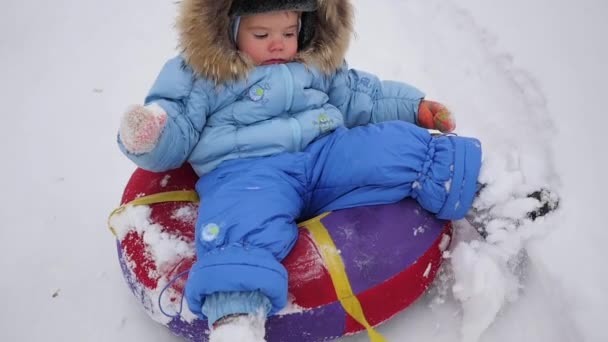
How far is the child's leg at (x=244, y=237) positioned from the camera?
120 centimetres

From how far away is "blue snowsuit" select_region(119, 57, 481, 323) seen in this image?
1.33 meters

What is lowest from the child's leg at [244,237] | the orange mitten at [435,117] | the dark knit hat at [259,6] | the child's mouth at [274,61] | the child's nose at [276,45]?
the child's leg at [244,237]

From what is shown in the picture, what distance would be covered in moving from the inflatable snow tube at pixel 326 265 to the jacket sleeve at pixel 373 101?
0.46 m

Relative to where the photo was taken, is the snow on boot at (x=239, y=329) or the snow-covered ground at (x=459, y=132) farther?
the snow-covered ground at (x=459, y=132)

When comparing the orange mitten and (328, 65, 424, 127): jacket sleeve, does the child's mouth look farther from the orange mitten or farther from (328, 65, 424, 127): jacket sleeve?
the orange mitten

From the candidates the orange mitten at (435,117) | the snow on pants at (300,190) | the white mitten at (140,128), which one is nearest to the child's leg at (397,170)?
the snow on pants at (300,190)

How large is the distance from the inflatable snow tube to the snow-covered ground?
152mm

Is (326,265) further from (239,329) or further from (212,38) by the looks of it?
(212,38)

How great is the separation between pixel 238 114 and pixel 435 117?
711 mm

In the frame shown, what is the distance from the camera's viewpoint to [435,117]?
1.78m

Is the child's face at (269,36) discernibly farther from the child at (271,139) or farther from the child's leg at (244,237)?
the child's leg at (244,237)

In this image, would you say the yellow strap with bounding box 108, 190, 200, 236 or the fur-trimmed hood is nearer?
the fur-trimmed hood

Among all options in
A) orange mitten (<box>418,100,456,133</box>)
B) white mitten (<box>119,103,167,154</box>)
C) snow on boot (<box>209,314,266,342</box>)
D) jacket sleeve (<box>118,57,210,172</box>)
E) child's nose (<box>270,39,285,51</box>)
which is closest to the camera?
snow on boot (<box>209,314,266,342</box>)

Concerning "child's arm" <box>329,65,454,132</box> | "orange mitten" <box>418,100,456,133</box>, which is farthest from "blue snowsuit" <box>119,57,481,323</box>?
"orange mitten" <box>418,100,456,133</box>
